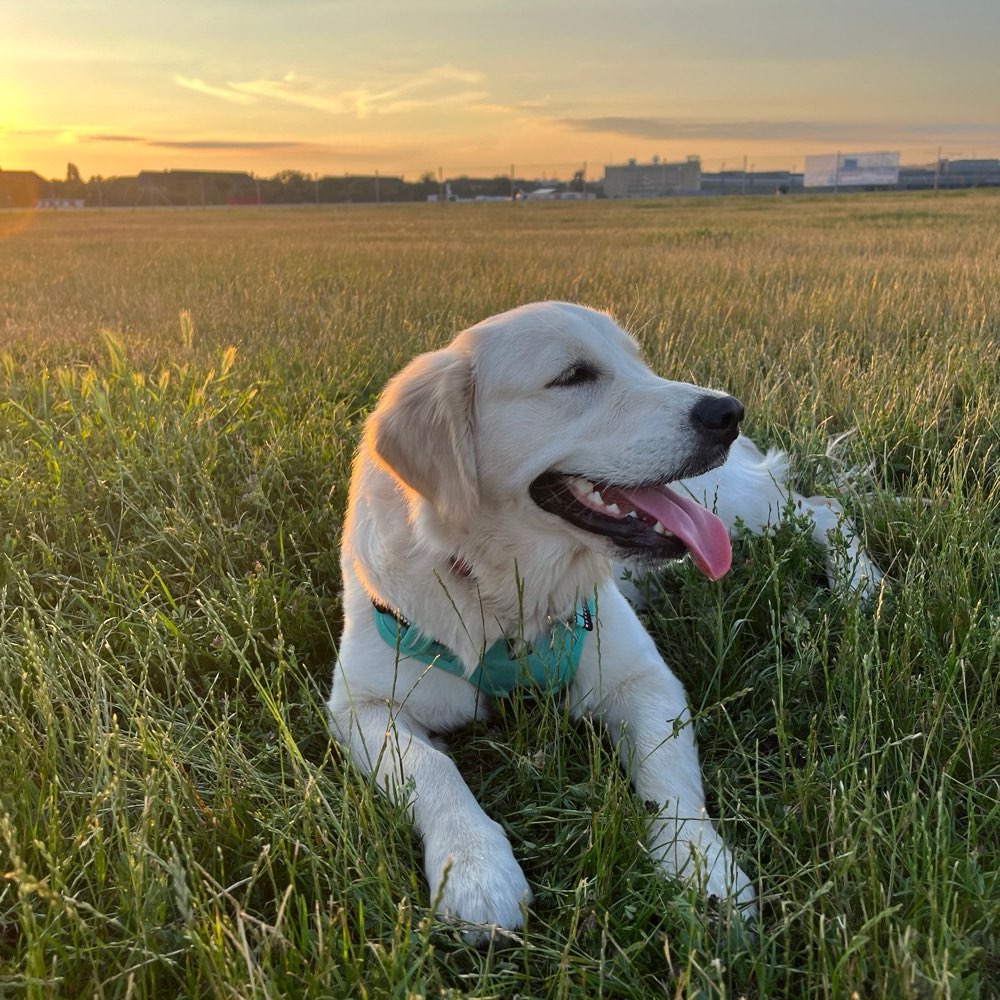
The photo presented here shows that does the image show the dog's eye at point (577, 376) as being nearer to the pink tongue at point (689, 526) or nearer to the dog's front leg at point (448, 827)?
the pink tongue at point (689, 526)

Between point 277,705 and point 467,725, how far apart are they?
53cm

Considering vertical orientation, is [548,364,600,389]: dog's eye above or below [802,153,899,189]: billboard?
below

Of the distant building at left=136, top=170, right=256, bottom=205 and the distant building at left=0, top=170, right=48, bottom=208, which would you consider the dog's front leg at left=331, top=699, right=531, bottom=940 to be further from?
the distant building at left=0, top=170, right=48, bottom=208

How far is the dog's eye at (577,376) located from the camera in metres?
2.17

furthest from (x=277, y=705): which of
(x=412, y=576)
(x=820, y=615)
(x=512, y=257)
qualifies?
(x=512, y=257)

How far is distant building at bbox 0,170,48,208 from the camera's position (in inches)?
2243

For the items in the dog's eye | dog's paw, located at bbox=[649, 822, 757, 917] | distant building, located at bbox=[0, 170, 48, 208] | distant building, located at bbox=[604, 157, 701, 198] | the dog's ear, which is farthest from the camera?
distant building, located at bbox=[604, 157, 701, 198]

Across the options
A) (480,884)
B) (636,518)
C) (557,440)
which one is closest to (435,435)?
(557,440)

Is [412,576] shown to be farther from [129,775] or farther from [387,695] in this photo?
[129,775]

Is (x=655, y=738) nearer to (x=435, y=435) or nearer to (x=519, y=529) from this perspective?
(x=519, y=529)

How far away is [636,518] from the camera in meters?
2.08

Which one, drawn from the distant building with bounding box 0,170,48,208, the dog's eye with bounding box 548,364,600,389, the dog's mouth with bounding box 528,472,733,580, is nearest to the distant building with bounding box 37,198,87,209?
the distant building with bounding box 0,170,48,208

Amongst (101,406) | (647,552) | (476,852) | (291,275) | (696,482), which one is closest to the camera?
(476,852)

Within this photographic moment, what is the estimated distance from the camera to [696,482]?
9.80ft
